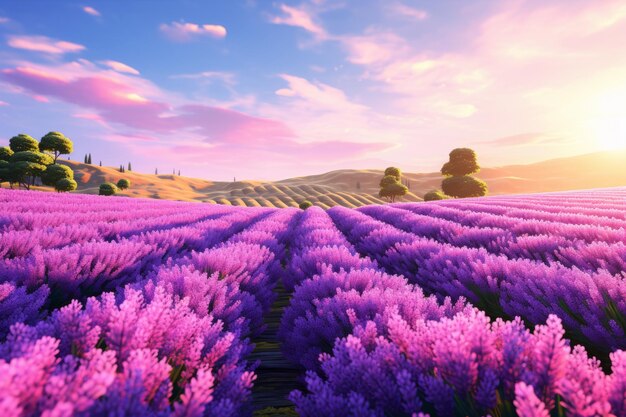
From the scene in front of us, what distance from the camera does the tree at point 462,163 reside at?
56859mm

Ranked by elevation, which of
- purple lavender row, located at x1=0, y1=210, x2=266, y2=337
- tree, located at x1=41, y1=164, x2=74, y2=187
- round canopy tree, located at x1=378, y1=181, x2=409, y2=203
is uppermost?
tree, located at x1=41, y1=164, x2=74, y2=187

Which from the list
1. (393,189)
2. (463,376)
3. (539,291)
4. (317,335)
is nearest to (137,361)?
(463,376)

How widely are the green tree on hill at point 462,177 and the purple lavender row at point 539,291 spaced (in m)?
55.5

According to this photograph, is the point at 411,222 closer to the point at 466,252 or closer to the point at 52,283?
the point at 466,252

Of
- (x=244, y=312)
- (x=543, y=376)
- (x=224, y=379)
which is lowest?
(x=244, y=312)

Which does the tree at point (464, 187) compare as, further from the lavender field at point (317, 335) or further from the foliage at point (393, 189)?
the lavender field at point (317, 335)

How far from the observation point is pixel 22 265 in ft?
7.14

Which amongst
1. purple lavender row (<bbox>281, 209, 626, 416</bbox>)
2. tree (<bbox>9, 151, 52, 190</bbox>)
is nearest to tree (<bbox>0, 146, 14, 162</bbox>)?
tree (<bbox>9, 151, 52, 190</bbox>)

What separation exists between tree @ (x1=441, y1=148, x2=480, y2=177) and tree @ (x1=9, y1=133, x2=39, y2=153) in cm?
6890

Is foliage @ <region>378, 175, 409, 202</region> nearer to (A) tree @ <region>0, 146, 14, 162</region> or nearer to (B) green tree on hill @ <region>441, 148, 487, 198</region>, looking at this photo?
(B) green tree on hill @ <region>441, 148, 487, 198</region>

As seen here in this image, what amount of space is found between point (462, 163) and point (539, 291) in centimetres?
6090

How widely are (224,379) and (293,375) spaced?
932mm

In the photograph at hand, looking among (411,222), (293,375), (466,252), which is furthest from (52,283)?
(411,222)

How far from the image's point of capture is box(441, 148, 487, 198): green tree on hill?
5384 centimetres
